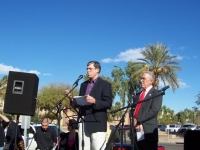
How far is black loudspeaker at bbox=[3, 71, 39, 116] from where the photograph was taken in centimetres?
553

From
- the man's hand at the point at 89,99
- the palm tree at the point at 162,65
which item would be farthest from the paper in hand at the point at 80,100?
the palm tree at the point at 162,65

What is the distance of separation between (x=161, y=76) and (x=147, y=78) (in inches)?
978

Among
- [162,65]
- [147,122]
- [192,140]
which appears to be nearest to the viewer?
[192,140]

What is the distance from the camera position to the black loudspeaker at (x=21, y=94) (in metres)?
5.53

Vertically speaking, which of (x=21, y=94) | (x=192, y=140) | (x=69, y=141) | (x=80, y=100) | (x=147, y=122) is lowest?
(x=69, y=141)

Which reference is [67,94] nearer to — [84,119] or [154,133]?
[84,119]

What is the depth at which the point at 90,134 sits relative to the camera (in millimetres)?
5141

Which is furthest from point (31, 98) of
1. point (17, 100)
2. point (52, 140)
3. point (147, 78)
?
point (52, 140)

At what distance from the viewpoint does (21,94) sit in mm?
5594

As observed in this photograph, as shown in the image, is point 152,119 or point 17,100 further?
point 17,100

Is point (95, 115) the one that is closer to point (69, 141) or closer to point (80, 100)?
point (80, 100)

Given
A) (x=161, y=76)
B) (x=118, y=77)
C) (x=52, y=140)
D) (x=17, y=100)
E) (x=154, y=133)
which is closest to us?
(x=154, y=133)

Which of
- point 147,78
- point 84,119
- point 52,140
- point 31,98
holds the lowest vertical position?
point 52,140

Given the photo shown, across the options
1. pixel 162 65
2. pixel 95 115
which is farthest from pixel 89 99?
pixel 162 65
